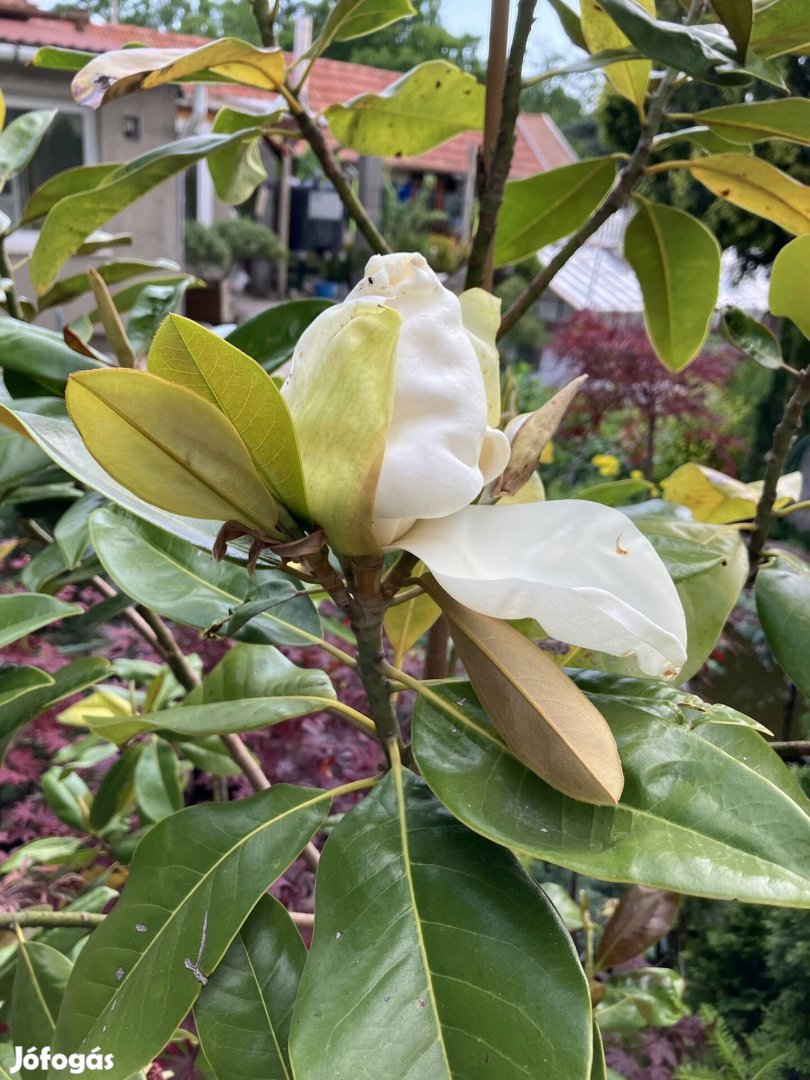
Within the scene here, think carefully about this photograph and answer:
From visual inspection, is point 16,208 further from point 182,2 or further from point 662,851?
point 182,2

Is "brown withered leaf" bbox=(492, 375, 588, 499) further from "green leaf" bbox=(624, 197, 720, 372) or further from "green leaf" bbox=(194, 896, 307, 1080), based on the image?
"green leaf" bbox=(624, 197, 720, 372)

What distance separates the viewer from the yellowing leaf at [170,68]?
1.75ft

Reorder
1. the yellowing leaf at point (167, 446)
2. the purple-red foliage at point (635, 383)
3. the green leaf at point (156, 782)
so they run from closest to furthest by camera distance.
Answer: the yellowing leaf at point (167, 446) < the green leaf at point (156, 782) < the purple-red foliage at point (635, 383)

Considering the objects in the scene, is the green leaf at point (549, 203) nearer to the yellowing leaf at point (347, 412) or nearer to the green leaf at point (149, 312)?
the green leaf at point (149, 312)

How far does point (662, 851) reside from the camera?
0.33m

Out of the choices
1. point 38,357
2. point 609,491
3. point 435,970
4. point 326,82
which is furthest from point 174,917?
point 326,82

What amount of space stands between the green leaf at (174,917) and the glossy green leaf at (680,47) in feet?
1.64

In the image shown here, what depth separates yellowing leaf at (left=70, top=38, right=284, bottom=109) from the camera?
53cm

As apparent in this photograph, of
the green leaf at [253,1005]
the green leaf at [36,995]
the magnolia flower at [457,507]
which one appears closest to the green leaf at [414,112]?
the magnolia flower at [457,507]

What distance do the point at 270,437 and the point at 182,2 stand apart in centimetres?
1954

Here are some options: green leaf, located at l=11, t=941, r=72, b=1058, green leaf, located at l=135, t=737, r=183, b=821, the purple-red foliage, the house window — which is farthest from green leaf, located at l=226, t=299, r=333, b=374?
the house window

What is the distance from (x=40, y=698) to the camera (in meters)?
0.63

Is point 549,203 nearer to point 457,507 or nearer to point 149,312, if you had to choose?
point 149,312

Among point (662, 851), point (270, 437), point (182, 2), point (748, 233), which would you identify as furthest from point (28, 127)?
point (182, 2)
